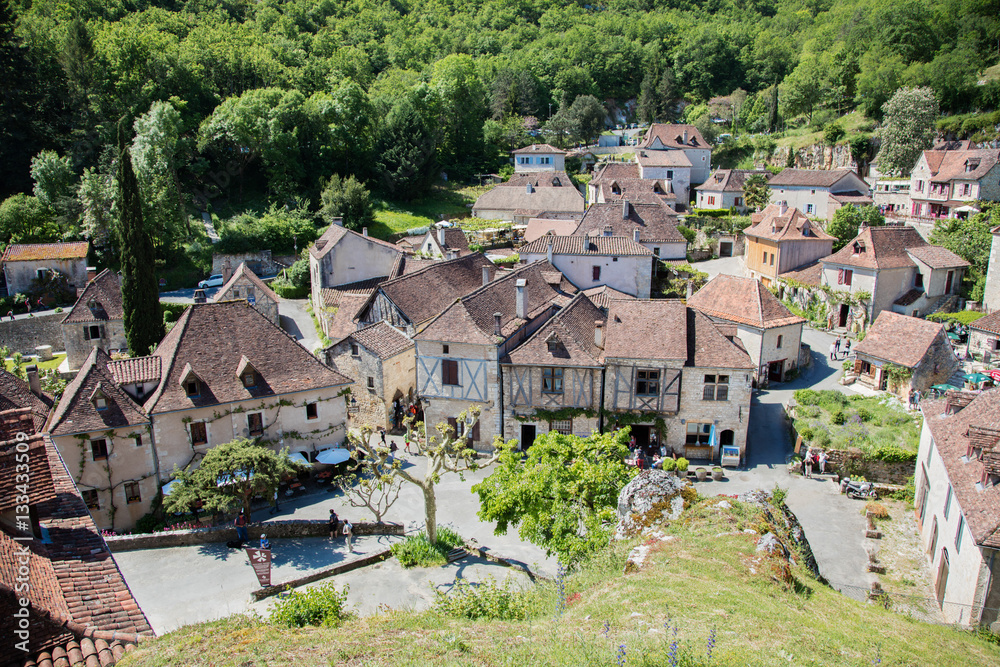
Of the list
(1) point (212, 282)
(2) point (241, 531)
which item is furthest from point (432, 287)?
(1) point (212, 282)

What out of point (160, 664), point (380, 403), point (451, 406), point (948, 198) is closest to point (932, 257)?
point (948, 198)

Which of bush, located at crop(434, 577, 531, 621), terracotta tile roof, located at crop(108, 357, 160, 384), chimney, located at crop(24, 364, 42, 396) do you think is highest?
terracotta tile roof, located at crop(108, 357, 160, 384)

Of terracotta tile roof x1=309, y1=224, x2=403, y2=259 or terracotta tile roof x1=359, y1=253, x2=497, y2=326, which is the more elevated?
terracotta tile roof x1=309, y1=224, x2=403, y2=259

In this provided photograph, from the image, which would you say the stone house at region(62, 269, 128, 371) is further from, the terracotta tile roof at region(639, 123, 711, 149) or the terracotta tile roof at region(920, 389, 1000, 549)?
the terracotta tile roof at region(639, 123, 711, 149)

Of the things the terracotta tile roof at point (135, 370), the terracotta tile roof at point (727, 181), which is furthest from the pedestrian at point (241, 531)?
the terracotta tile roof at point (727, 181)

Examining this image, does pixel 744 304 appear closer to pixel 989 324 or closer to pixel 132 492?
pixel 989 324

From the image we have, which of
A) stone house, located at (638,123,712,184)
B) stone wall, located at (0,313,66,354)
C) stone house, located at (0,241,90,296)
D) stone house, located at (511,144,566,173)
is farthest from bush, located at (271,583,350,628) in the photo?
stone house, located at (511,144,566,173)

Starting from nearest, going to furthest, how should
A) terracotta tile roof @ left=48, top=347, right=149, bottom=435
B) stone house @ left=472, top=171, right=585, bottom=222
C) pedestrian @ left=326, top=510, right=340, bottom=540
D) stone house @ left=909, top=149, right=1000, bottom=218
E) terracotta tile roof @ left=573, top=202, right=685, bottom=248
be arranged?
pedestrian @ left=326, top=510, right=340, bottom=540 → terracotta tile roof @ left=48, top=347, right=149, bottom=435 → stone house @ left=909, top=149, right=1000, bottom=218 → terracotta tile roof @ left=573, top=202, right=685, bottom=248 → stone house @ left=472, top=171, right=585, bottom=222

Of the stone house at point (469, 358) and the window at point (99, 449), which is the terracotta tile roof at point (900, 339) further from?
the window at point (99, 449)
